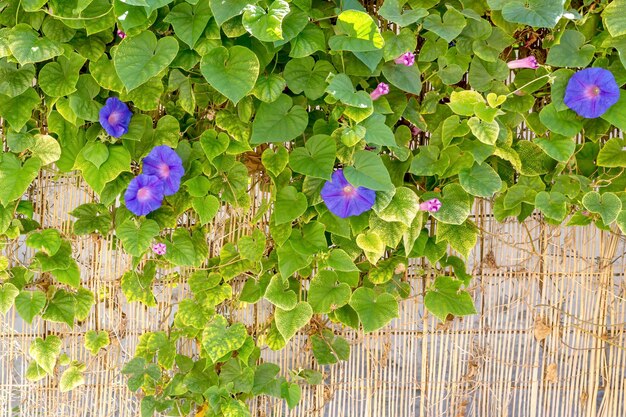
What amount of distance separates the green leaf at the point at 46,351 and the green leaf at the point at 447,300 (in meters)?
0.79

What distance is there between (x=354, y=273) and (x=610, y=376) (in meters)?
0.65

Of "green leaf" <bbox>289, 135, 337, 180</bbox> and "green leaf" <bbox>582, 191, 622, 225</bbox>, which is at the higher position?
"green leaf" <bbox>289, 135, 337, 180</bbox>

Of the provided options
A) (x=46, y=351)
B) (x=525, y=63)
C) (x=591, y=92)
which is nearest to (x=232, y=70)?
(x=525, y=63)

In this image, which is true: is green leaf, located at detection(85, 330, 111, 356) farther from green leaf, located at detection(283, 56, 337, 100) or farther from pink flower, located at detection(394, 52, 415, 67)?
pink flower, located at detection(394, 52, 415, 67)

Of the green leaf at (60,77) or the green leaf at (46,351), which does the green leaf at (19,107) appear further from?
the green leaf at (46,351)

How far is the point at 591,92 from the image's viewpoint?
4.07ft

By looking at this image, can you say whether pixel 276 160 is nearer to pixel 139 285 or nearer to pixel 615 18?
pixel 139 285

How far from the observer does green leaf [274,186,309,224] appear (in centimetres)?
128

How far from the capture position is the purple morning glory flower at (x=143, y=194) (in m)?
1.27

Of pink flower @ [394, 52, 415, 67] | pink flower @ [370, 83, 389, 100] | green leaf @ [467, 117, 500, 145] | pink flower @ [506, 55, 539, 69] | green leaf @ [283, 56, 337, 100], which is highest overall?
pink flower @ [506, 55, 539, 69]

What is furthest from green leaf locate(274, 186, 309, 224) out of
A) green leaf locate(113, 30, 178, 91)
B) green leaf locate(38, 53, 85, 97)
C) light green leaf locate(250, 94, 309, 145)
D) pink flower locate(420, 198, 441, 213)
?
green leaf locate(38, 53, 85, 97)

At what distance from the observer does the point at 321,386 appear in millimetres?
1518

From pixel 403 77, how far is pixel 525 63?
9.1 inches

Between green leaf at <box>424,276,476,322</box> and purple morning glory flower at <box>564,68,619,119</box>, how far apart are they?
41cm
